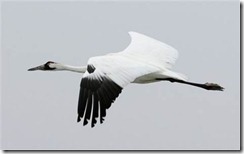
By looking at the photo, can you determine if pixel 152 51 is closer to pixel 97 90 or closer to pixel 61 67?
pixel 61 67

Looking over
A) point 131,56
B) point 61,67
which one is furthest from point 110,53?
point 61,67

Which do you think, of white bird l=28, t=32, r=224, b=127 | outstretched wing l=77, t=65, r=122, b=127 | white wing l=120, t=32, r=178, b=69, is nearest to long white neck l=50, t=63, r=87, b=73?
white bird l=28, t=32, r=224, b=127

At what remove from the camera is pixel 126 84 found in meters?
9.58

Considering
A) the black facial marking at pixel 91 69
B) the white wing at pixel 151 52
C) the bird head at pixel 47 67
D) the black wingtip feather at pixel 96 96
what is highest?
the white wing at pixel 151 52

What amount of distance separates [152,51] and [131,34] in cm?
97

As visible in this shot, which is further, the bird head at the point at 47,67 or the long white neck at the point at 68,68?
the bird head at the point at 47,67

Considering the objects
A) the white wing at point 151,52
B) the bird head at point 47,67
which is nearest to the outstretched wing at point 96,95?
the white wing at point 151,52

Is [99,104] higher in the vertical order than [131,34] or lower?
lower

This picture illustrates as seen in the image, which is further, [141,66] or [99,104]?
[141,66]

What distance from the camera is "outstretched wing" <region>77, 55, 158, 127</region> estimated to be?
30.8ft

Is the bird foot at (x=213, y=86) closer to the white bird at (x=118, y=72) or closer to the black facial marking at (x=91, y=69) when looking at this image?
the white bird at (x=118, y=72)

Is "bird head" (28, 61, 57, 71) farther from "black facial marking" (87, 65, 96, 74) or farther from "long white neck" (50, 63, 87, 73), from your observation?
"black facial marking" (87, 65, 96, 74)

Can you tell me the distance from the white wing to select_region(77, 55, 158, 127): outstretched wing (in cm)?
96

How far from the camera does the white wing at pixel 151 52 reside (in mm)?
11047
